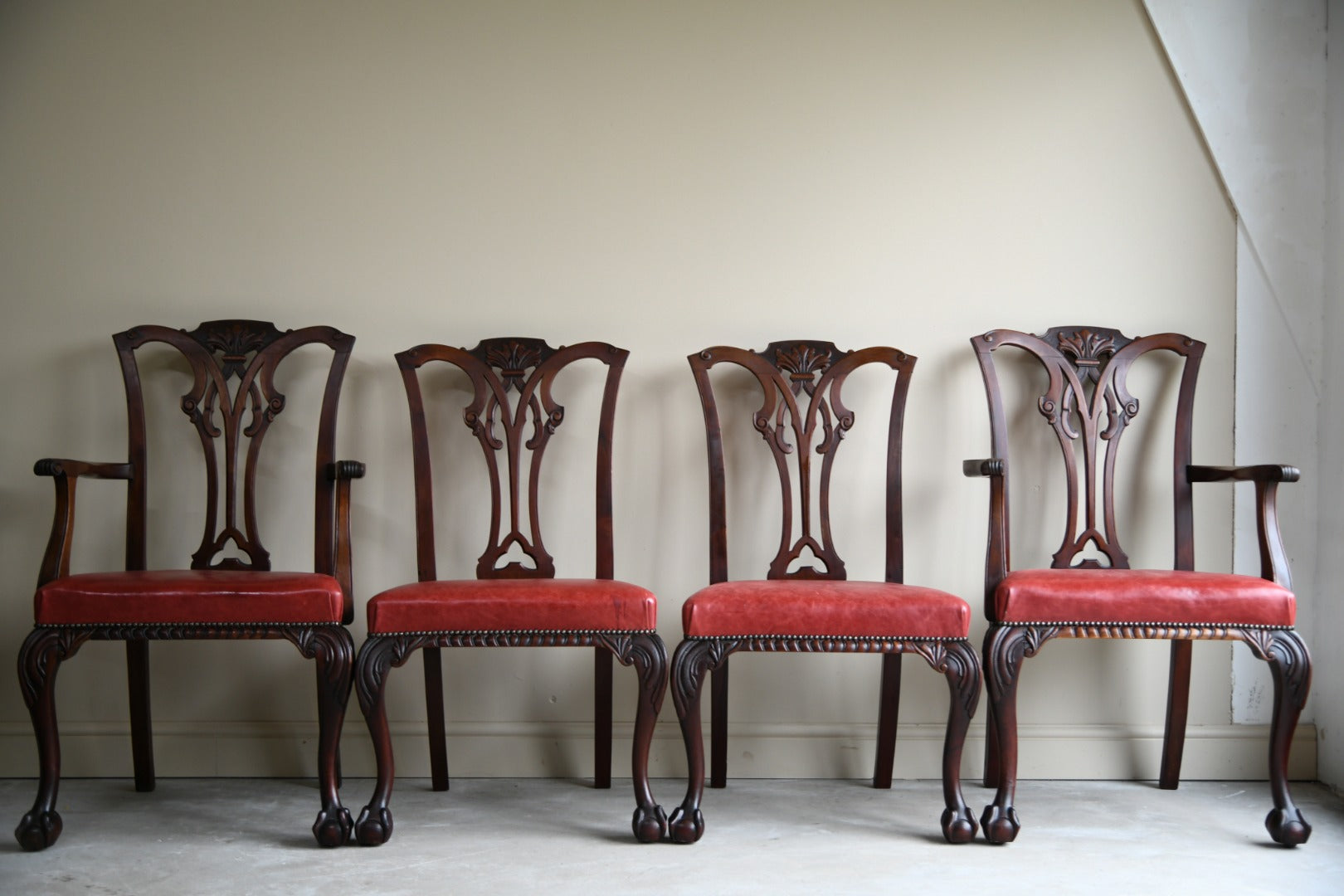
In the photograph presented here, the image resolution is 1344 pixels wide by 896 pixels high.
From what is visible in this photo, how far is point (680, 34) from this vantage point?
3064mm

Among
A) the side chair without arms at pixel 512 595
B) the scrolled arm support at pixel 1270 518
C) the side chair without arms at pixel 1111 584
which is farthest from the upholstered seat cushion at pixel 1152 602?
the side chair without arms at pixel 512 595

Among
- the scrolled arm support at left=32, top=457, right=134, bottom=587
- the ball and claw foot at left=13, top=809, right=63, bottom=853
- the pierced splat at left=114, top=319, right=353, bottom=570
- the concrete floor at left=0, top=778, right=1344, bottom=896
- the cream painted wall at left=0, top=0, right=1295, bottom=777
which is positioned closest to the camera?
the concrete floor at left=0, top=778, right=1344, bottom=896

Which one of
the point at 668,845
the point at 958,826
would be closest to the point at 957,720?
the point at 958,826

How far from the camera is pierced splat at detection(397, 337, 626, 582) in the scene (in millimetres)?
2740

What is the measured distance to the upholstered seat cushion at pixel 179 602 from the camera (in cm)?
225

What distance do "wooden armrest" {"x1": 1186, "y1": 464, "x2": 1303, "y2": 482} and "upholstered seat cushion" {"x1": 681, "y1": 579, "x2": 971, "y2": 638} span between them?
880 millimetres

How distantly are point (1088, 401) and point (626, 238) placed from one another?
1.47 meters

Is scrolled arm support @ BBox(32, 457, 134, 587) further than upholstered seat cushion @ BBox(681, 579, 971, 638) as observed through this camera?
Yes

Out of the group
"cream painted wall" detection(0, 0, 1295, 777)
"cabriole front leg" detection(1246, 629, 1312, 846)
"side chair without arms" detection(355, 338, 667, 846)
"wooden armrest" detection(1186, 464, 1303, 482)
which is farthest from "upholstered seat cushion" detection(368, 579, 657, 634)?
"wooden armrest" detection(1186, 464, 1303, 482)

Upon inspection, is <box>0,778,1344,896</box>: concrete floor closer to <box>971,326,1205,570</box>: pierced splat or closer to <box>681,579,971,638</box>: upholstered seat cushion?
<box>681,579,971,638</box>: upholstered seat cushion

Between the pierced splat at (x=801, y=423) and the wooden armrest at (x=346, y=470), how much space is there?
95 centimetres

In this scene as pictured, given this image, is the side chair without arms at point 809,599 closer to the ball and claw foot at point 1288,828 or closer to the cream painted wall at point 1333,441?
the ball and claw foot at point 1288,828

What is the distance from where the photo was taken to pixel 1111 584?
7.63 feet

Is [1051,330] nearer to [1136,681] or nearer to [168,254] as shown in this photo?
[1136,681]
